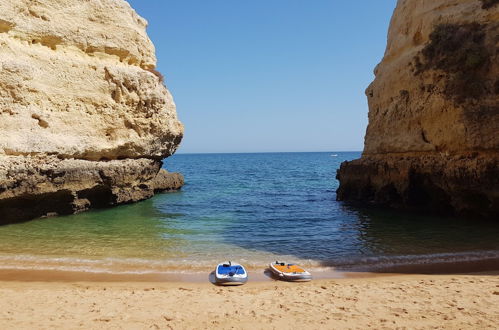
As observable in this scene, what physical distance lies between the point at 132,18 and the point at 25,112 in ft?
29.8

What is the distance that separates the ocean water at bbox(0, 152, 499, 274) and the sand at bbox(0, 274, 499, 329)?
1.64 m

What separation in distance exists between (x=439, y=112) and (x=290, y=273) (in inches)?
456

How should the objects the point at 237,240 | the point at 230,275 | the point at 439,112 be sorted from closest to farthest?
the point at 230,275 < the point at 237,240 < the point at 439,112

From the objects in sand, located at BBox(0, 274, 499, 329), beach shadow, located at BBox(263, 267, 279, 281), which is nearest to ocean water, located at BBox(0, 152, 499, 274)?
beach shadow, located at BBox(263, 267, 279, 281)

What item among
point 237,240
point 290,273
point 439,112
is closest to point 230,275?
point 290,273

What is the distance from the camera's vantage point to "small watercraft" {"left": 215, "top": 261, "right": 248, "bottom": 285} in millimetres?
8344

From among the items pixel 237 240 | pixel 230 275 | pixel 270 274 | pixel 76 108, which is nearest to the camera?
pixel 230 275

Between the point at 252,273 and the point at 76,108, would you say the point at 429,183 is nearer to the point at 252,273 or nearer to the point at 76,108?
the point at 252,273

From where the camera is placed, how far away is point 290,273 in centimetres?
868

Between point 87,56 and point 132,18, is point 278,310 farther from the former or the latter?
point 132,18

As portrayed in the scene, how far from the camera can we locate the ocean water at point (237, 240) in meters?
10.1

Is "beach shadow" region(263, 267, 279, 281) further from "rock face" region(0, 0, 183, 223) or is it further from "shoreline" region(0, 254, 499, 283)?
"rock face" region(0, 0, 183, 223)

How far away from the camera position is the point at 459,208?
15898 millimetres

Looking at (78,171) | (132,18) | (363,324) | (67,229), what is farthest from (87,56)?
(363,324)
